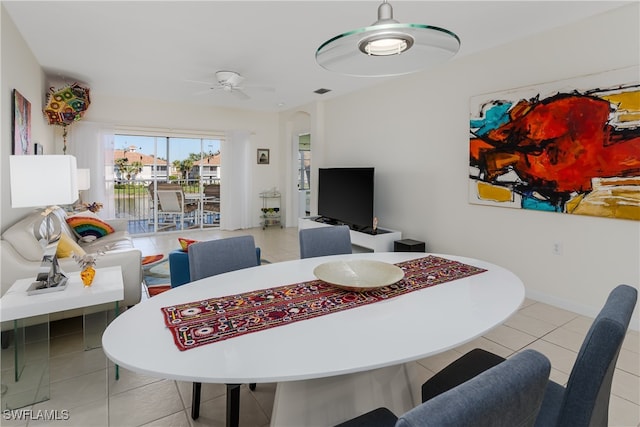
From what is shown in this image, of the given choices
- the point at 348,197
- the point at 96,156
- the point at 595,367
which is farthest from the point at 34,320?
the point at 96,156

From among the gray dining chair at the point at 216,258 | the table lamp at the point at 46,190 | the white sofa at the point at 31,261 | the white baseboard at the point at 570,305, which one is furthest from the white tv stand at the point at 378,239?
the table lamp at the point at 46,190

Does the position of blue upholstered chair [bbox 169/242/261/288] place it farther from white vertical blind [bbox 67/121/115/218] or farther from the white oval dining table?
white vertical blind [bbox 67/121/115/218]

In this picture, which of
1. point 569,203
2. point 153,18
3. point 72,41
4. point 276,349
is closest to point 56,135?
point 72,41

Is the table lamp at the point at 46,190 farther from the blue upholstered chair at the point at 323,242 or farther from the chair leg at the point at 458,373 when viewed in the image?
the chair leg at the point at 458,373

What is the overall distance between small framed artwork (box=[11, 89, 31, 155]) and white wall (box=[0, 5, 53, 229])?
2.5 inches

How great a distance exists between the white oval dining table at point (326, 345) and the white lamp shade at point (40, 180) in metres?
1.04

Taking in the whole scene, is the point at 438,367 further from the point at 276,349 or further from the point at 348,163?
the point at 348,163

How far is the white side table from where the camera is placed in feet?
6.29

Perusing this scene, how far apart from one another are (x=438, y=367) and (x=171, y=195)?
6.28 metres

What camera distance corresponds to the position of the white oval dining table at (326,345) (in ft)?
3.32

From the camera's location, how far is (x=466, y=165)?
4020mm

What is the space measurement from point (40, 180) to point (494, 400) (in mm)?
2378

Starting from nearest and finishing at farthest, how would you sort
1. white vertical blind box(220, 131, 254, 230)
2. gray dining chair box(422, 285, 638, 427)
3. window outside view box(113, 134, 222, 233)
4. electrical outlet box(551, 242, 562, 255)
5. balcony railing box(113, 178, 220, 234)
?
1. gray dining chair box(422, 285, 638, 427)
2. electrical outlet box(551, 242, 562, 255)
3. window outside view box(113, 134, 222, 233)
4. balcony railing box(113, 178, 220, 234)
5. white vertical blind box(220, 131, 254, 230)

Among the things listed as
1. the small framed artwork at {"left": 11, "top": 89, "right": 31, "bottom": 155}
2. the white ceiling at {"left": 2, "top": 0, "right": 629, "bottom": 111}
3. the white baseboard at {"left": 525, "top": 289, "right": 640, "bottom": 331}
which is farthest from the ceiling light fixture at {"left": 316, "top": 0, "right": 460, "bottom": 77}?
the small framed artwork at {"left": 11, "top": 89, "right": 31, "bottom": 155}
